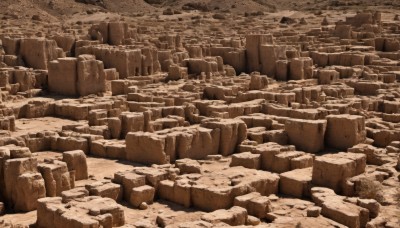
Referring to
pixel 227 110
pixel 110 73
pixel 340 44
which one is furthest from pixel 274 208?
pixel 340 44

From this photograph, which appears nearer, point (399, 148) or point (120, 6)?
point (399, 148)

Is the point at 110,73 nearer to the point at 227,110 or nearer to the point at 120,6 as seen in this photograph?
the point at 227,110

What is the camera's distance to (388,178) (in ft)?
53.4

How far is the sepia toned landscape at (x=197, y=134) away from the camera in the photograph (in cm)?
1388

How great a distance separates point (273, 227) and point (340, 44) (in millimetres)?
33161

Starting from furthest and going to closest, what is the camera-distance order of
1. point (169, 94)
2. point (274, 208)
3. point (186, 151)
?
point (169, 94), point (186, 151), point (274, 208)

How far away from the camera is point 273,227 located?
41.7 feet

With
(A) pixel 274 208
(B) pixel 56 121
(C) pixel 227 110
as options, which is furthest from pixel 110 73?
(A) pixel 274 208

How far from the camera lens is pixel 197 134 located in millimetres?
18594

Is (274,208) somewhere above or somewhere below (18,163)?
below

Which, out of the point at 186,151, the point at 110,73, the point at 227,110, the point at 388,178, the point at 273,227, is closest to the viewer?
the point at 273,227

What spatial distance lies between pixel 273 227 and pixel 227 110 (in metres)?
10.6

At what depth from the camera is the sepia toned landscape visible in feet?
45.5

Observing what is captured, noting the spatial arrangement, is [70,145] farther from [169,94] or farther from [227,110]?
[169,94]
